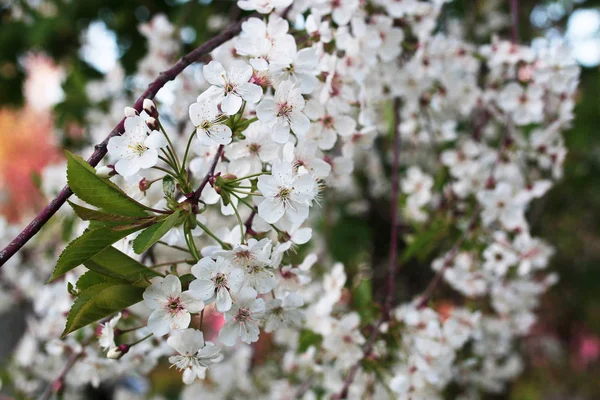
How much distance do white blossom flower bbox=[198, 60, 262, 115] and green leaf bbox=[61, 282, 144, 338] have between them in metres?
0.32

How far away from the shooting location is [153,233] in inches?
30.8

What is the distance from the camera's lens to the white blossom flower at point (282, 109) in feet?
2.85

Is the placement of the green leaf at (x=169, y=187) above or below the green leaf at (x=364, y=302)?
above

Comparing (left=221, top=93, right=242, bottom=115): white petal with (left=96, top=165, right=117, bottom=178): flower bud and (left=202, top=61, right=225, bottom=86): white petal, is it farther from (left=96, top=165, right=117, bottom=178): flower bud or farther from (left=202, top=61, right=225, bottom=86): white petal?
(left=96, top=165, right=117, bottom=178): flower bud

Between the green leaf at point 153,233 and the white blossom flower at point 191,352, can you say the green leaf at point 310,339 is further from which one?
the green leaf at point 153,233

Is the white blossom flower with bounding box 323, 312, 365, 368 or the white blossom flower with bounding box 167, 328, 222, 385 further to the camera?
the white blossom flower with bounding box 323, 312, 365, 368

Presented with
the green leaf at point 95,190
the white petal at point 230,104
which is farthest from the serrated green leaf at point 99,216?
the white petal at point 230,104

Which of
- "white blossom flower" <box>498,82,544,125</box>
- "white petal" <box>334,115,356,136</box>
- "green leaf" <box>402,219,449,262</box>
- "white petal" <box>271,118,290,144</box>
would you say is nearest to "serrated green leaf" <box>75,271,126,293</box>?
"white petal" <box>271,118,290,144</box>

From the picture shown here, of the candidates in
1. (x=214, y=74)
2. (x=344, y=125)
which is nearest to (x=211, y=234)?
(x=214, y=74)

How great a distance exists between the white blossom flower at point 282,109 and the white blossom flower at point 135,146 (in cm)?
17

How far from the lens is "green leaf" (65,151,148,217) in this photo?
75cm

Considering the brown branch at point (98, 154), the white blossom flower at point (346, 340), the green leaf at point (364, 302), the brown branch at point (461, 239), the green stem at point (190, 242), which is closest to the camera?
the brown branch at point (98, 154)

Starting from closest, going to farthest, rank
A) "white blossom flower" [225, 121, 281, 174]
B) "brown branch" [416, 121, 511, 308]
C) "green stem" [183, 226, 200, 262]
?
"green stem" [183, 226, 200, 262] → "white blossom flower" [225, 121, 281, 174] → "brown branch" [416, 121, 511, 308]

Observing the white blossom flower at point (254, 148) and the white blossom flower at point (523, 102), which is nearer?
the white blossom flower at point (254, 148)
